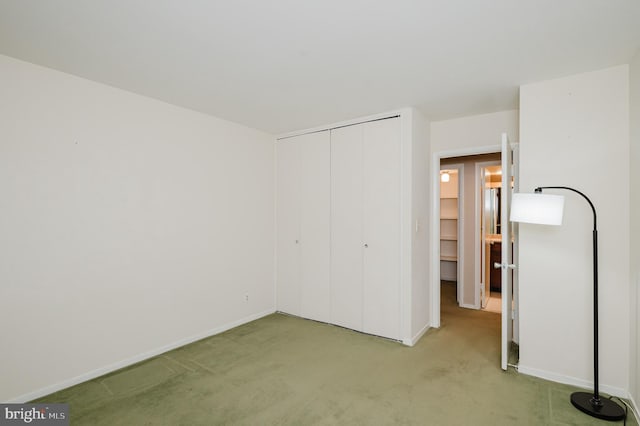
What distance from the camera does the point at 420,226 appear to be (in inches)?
147

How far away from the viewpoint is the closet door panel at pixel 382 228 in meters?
3.58

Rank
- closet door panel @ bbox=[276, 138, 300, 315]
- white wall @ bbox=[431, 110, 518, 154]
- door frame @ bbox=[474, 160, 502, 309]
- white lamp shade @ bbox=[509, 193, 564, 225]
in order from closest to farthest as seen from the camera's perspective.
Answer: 1. white lamp shade @ bbox=[509, 193, 564, 225]
2. white wall @ bbox=[431, 110, 518, 154]
3. closet door panel @ bbox=[276, 138, 300, 315]
4. door frame @ bbox=[474, 160, 502, 309]

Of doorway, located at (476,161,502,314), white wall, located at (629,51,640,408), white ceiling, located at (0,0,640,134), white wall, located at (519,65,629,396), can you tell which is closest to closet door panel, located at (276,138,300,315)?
white ceiling, located at (0,0,640,134)

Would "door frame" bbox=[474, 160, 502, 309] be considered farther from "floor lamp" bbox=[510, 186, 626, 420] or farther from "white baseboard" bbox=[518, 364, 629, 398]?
"floor lamp" bbox=[510, 186, 626, 420]

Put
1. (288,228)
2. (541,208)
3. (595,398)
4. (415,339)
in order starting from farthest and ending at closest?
(288,228) → (415,339) → (541,208) → (595,398)

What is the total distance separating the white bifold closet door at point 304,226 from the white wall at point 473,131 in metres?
1.39

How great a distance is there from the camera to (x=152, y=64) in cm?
252

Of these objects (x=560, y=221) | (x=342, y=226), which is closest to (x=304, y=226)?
(x=342, y=226)

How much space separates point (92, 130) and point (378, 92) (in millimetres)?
2588

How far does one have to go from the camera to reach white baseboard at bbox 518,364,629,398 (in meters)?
2.49

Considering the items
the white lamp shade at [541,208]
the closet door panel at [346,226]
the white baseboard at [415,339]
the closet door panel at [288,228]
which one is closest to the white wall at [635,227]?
the white lamp shade at [541,208]

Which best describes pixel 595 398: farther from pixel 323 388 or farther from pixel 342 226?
pixel 342 226

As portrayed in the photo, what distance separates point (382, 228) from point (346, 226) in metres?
0.49

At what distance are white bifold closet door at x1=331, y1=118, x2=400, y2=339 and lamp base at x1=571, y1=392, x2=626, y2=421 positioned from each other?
1.58m
